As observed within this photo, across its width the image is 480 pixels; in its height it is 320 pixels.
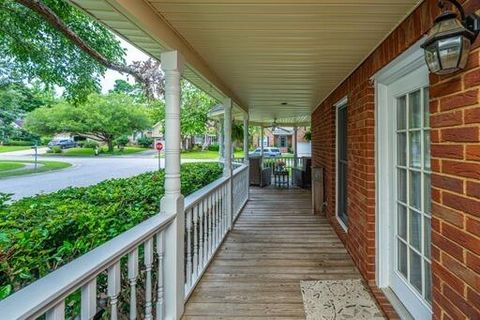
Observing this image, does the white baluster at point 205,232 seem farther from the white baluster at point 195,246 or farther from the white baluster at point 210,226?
the white baluster at point 195,246

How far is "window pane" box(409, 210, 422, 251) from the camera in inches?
90.6

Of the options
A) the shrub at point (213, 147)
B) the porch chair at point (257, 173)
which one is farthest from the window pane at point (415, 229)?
the shrub at point (213, 147)

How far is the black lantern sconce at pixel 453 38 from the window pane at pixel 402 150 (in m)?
1.16

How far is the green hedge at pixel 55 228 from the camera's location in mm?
1637

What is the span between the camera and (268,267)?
139 inches

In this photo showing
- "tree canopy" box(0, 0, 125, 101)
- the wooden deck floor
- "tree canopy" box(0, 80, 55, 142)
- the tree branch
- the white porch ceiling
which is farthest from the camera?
"tree canopy" box(0, 80, 55, 142)

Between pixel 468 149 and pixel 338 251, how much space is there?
9.31 ft

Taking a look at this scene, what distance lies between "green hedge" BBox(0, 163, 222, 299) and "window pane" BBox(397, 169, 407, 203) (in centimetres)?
216

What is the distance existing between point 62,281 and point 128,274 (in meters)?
0.66

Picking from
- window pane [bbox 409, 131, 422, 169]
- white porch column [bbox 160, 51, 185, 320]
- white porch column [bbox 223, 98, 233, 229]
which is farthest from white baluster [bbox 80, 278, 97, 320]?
white porch column [bbox 223, 98, 233, 229]

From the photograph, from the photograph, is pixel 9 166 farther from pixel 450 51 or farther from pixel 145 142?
pixel 145 142

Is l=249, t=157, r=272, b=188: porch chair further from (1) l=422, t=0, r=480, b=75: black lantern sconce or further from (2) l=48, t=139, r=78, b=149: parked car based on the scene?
(1) l=422, t=0, r=480, b=75: black lantern sconce

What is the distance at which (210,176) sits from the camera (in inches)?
223

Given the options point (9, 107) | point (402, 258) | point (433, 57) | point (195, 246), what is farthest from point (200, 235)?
point (9, 107)
